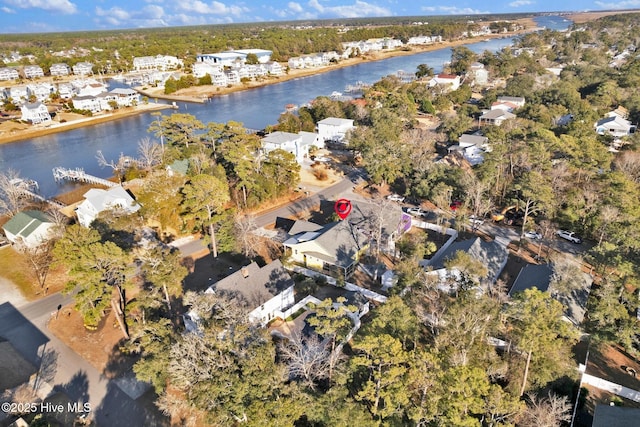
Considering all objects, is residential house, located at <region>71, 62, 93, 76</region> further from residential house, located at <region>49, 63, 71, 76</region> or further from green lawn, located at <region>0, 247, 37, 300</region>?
green lawn, located at <region>0, 247, 37, 300</region>

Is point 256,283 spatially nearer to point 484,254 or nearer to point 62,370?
point 62,370

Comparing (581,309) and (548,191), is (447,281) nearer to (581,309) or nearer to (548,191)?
(581,309)

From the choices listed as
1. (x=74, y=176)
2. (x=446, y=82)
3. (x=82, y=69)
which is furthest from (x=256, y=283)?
(x=82, y=69)

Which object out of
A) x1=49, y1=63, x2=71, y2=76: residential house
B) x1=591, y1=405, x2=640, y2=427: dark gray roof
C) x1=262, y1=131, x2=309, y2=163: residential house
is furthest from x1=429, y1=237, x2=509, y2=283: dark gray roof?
x1=49, y1=63, x2=71, y2=76: residential house

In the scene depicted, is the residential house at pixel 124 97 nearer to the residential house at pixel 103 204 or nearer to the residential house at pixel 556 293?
the residential house at pixel 103 204

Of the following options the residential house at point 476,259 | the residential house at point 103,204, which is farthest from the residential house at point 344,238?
the residential house at point 103,204

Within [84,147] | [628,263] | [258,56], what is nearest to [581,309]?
[628,263]
